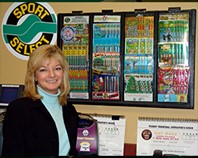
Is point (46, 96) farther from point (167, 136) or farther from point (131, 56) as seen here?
point (167, 136)

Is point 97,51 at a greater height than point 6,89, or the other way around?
point 97,51

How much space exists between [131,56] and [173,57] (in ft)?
1.10

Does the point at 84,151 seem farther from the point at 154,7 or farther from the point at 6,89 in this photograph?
the point at 154,7

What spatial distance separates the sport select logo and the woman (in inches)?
34.1

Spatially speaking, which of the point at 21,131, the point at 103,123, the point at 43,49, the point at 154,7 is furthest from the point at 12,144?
the point at 154,7

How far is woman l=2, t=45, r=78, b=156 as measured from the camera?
172 cm

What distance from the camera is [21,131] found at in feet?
5.64

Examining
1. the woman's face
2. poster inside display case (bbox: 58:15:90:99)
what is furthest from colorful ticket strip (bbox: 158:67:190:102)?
the woman's face

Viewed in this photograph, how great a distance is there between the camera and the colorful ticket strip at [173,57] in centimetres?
246

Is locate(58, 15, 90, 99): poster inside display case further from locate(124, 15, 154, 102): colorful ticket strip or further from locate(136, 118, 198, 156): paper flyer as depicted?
A: locate(136, 118, 198, 156): paper flyer

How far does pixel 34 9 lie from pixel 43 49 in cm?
103

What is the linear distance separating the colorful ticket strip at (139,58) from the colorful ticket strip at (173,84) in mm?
79

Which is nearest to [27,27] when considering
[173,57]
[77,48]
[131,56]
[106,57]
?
[77,48]

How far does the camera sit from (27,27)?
2.81 m
